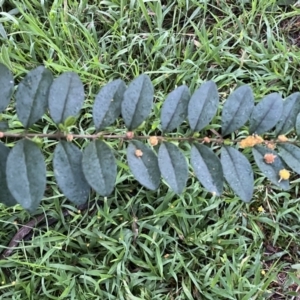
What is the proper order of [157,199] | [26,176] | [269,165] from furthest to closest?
[157,199] → [269,165] → [26,176]

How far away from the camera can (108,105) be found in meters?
0.95

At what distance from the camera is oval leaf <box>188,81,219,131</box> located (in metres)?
0.96

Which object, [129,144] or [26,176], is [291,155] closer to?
[129,144]

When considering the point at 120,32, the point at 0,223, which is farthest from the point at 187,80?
the point at 0,223

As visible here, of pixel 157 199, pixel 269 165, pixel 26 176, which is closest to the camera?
pixel 26 176

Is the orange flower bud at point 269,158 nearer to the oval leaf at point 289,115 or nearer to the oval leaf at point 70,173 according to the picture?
the oval leaf at point 289,115

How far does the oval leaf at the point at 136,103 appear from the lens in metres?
0.94

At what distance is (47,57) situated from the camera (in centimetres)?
178

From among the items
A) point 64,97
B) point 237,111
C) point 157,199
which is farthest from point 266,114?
point 157,199

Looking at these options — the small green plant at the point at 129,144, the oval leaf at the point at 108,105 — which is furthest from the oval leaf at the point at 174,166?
the oval leaf at the point at 108,105

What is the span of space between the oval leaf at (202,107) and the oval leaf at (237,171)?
0.07 metres

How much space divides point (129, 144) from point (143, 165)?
48 millimetres

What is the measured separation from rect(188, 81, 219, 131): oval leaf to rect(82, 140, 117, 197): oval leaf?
170mm

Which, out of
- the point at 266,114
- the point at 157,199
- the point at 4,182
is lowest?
the point at 157,199
